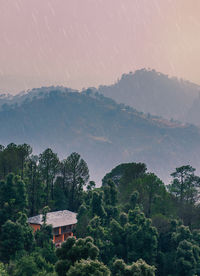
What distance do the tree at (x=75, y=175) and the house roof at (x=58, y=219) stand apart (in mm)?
7480

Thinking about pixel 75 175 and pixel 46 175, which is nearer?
pixel 46 175

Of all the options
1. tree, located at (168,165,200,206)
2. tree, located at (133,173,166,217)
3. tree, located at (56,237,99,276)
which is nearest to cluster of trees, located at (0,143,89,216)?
tree, located at (133,173,166,217)

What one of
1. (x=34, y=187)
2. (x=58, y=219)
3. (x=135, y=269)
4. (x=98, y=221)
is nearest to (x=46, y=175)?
(x=34, y=187)

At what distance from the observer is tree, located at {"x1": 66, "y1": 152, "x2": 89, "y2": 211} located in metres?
78.3

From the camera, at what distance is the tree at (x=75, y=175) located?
78312mm

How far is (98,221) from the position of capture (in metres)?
56.4

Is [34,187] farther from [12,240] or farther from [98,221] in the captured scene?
[12,240]

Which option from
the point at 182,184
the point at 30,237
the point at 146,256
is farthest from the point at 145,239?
the point at 182,184

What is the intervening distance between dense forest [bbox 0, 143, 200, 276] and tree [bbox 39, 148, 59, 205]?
7.9 inches

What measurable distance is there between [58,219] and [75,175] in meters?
13.3

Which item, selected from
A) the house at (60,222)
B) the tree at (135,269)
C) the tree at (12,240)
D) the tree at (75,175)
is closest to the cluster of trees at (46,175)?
the tree at (75,175)

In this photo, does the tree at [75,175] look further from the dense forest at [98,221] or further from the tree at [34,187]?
the tree at [34,187]

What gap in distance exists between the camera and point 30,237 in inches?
2018

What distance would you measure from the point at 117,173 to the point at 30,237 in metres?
37.9
